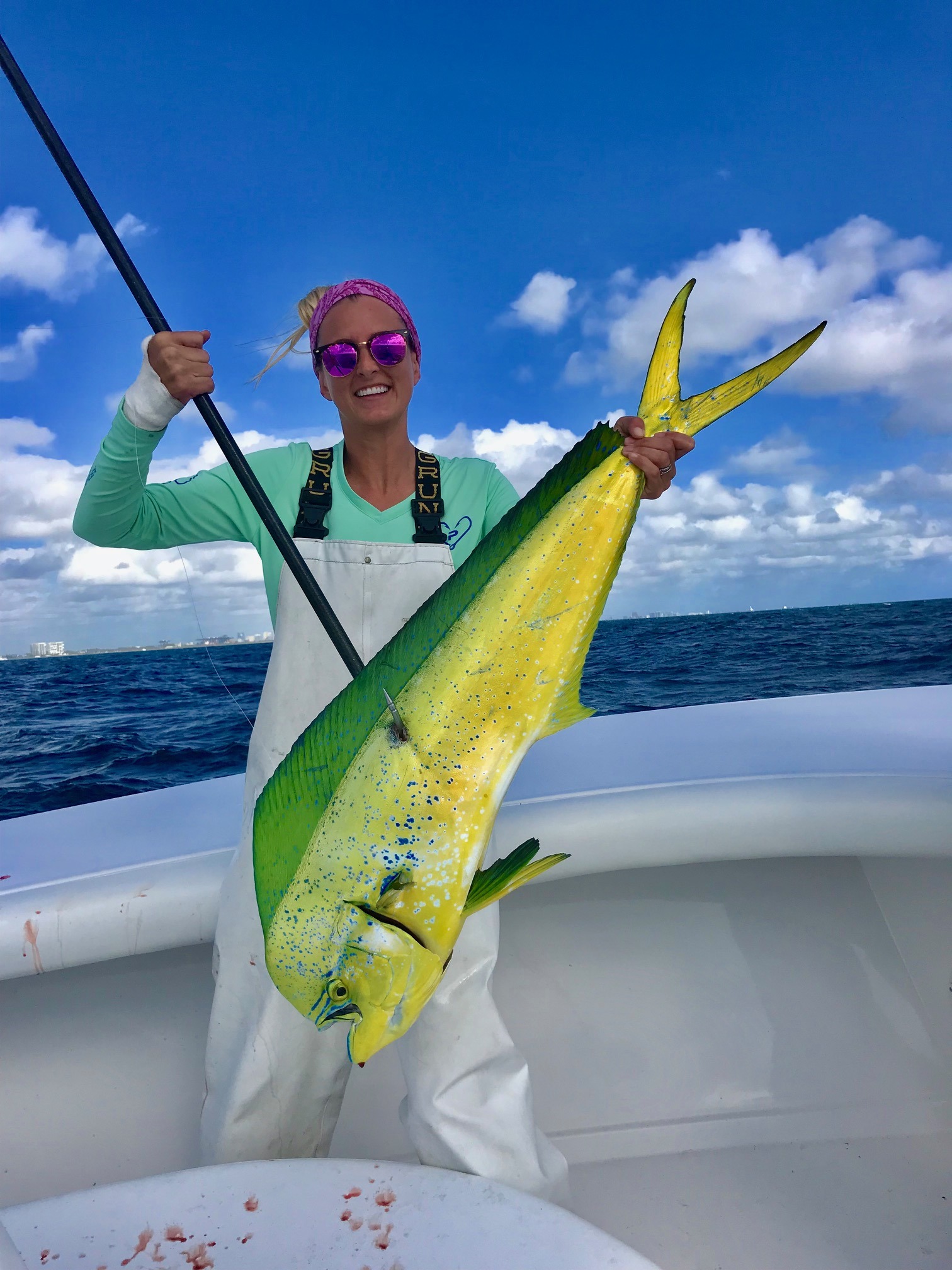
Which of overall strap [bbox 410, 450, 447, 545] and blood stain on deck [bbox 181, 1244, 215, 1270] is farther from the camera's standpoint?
overall strap [bbox 410, 450, 447, 545]

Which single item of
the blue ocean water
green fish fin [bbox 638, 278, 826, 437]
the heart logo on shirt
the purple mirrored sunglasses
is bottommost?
the blue ocean water

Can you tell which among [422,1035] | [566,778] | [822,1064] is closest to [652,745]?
[566,778]

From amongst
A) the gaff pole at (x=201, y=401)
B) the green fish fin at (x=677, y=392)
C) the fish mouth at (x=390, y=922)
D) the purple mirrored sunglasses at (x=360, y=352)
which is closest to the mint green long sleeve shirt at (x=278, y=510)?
the purple mirrored sunglasses at (x=360, y=352)

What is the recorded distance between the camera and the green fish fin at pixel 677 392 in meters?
1.32

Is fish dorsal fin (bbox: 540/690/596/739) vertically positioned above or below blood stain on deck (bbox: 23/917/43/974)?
above

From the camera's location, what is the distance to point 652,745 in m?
2.85

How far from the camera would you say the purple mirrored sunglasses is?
1922 millimetres

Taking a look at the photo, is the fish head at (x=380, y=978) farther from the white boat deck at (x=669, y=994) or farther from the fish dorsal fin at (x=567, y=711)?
the white boat deck at (x=669, y=994)

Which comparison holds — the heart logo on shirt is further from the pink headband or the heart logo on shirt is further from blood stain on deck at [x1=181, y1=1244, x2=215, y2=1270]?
blood stain on deck at [x1=181, y1=1244, x2=215, y2=1270]

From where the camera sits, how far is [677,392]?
1.35 m

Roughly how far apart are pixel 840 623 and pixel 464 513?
1834 inches

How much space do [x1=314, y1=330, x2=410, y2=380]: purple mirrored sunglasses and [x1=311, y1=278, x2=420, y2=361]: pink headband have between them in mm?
152

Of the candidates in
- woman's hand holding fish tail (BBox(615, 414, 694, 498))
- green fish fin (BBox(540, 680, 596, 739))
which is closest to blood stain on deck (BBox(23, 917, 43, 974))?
green fish fin (BBox(540, 680, 596, 739))

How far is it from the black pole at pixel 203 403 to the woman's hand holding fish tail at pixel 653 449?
0.68 metres
